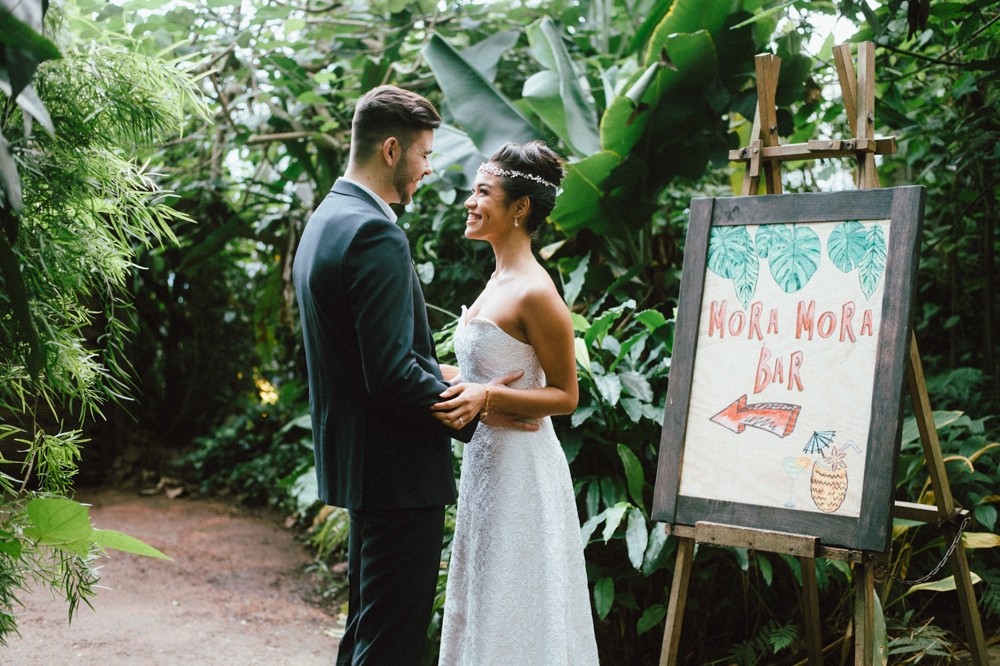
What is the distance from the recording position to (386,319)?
5.90ft

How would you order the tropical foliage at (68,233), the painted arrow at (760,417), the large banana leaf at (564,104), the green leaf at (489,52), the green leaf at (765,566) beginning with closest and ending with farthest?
1. the tropical foliage at (68,233)
2. the painted arrow at (760,417)
3. the green leaf at (765,566)
4. the large banana leaf at (564,104)
5. the green leaf at (489,52)

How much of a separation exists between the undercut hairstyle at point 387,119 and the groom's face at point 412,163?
1cm

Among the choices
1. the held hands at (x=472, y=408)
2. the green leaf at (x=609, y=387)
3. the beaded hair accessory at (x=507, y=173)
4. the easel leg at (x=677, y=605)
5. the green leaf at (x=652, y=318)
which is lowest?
the easel leg at (x=677, y=605)

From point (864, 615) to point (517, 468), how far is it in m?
0.89

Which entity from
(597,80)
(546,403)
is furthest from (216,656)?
(597,80)

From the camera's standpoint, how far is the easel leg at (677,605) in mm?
2186

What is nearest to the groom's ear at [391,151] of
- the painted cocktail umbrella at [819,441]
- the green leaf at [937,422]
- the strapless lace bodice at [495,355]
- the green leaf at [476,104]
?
the strapless lace bodice at [495,355]

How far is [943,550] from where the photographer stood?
129 inches

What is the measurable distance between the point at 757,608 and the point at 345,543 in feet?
8.07

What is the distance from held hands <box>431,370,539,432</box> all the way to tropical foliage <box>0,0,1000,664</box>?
741 mm

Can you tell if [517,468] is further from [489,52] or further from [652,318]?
[489,52]

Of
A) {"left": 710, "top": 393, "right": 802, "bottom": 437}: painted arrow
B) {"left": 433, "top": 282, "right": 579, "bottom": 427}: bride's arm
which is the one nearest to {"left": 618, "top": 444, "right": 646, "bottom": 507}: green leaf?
{"left": 710, "top": 393, "right": 802, "bottom": 437}: painted arrow

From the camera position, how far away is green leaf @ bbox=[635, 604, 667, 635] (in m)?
2.87

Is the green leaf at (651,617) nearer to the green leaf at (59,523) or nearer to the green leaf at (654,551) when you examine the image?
the green leaf at (654,551)
